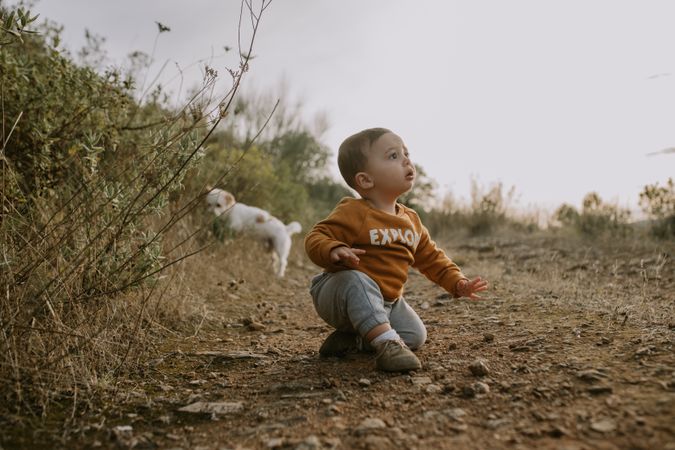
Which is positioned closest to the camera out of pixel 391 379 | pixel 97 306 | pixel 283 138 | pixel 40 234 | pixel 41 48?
pixel 391 379

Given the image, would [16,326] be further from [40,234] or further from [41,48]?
[41,48]

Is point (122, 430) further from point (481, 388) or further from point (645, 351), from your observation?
point (645, 351)

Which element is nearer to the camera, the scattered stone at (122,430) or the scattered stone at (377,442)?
the scattered stone at (377,442)

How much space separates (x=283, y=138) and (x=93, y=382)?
472 inches

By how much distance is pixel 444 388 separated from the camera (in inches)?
81.7

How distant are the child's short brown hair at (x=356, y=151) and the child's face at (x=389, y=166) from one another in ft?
0.09

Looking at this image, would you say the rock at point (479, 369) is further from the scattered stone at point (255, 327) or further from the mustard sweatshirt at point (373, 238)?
the scattered stone at point (255, 327)

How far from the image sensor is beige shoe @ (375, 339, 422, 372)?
2314mm

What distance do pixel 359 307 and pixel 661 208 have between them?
7085 mm

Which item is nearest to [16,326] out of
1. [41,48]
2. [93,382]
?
[93,382]

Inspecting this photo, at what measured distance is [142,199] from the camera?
3.22 m

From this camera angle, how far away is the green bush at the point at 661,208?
753 cm

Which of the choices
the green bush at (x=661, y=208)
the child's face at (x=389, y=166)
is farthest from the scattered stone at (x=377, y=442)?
the green bush at (x=661, y=208)

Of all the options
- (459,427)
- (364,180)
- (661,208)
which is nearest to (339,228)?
(364,180)
